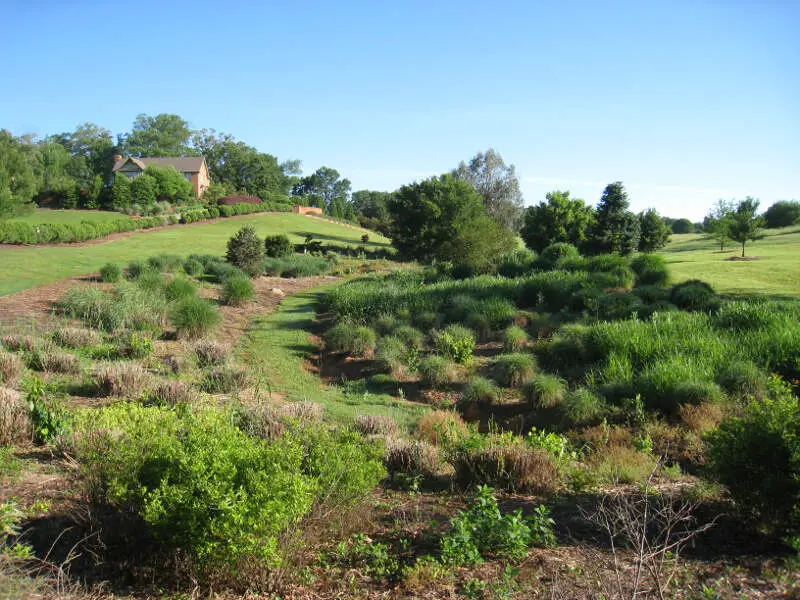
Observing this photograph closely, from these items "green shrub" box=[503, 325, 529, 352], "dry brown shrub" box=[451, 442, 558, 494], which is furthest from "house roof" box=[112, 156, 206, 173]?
"dry brown shrub" box=[451, 442, 558, 494]

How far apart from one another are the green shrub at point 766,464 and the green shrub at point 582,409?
3616 millimetres

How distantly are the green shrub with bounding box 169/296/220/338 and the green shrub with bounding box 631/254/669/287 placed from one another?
12.1 m

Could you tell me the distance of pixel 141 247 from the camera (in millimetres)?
30234

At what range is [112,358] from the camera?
9.34 meters

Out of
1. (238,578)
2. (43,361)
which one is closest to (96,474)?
(238,578)

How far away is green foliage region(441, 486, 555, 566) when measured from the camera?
11.7ft

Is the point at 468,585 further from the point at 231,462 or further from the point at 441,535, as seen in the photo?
the point at 231,462

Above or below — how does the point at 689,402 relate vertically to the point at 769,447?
below

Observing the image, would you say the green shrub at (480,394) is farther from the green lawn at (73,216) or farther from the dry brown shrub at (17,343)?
the green lawn at (73,216)

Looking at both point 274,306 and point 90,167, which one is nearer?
point 274,306

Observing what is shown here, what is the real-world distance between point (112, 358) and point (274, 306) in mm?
8682

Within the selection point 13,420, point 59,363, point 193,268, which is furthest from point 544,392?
point 193,268

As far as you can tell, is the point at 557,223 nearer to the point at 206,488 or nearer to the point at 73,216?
the point at 73,216

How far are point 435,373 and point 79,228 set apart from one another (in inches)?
1063
